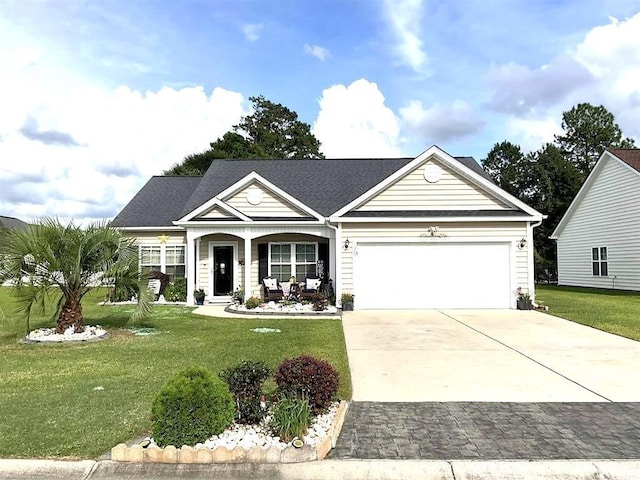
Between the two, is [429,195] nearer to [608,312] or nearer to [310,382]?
[608,312]

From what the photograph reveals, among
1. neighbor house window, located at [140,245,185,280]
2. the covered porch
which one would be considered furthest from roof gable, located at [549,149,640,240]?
neighbor house window, located at [140,245,185,280]

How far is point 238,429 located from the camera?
4844 millimetres

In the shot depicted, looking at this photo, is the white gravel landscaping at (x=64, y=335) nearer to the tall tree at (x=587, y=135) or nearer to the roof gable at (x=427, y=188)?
the roof gable at (x=427, y=188)

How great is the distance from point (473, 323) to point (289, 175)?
12.0 meters

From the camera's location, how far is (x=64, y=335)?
10398mm

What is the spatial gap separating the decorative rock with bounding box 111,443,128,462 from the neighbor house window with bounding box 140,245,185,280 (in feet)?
53.8

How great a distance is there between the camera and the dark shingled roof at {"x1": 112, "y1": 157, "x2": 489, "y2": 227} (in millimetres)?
20344

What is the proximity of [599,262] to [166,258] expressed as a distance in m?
21.2

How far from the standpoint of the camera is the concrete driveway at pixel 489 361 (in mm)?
6324

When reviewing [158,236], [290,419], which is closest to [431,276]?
[158,236]

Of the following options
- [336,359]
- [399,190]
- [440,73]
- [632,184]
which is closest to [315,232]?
[399,190]

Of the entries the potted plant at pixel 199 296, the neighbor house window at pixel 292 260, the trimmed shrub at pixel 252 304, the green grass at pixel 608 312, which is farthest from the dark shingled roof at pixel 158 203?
the green grass at pixel 608 312

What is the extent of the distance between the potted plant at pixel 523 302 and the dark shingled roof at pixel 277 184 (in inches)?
277

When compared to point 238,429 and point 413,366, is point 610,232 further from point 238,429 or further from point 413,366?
point 238,429
